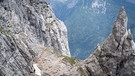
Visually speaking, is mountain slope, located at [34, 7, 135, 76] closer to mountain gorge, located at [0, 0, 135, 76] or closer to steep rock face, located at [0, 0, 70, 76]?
mountain gorge, located at [0, 0, 135, 76]

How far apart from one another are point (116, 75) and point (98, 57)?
3.41 m

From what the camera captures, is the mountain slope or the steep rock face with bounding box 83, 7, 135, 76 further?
the steep rock face with bounding box 83, 7, 135, 76

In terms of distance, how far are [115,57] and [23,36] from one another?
1278 centimetres

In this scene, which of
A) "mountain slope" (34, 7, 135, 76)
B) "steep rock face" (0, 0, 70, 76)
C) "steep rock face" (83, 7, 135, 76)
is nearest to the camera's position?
"steep rock face" (0, 0, 70, 76)

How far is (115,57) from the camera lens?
140 feet

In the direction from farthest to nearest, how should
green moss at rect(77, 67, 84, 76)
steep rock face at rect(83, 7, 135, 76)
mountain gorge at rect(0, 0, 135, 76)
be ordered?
steep rock face at rect(83, 7, 135, 76), green moss at rect(77, 67, 84, 76), mountain gorge at rect(0, 0, 135, 76)

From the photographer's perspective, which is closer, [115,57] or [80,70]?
[80,70]

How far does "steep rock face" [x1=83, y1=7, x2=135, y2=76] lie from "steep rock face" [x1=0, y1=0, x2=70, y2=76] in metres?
8.15

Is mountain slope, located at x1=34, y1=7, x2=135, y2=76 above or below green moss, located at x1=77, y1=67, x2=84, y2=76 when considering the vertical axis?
above

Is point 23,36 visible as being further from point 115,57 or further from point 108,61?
point 115,57

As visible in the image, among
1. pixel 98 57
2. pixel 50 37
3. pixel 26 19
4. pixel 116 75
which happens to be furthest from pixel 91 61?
pixel 50 37

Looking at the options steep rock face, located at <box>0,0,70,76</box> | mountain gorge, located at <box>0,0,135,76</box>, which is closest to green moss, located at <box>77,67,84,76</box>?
mountain gorge, located at <box>0,0,135,76</box>

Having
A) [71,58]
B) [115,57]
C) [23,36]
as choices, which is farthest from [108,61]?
[23,36]

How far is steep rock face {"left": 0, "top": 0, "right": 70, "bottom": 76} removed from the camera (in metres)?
33.8
